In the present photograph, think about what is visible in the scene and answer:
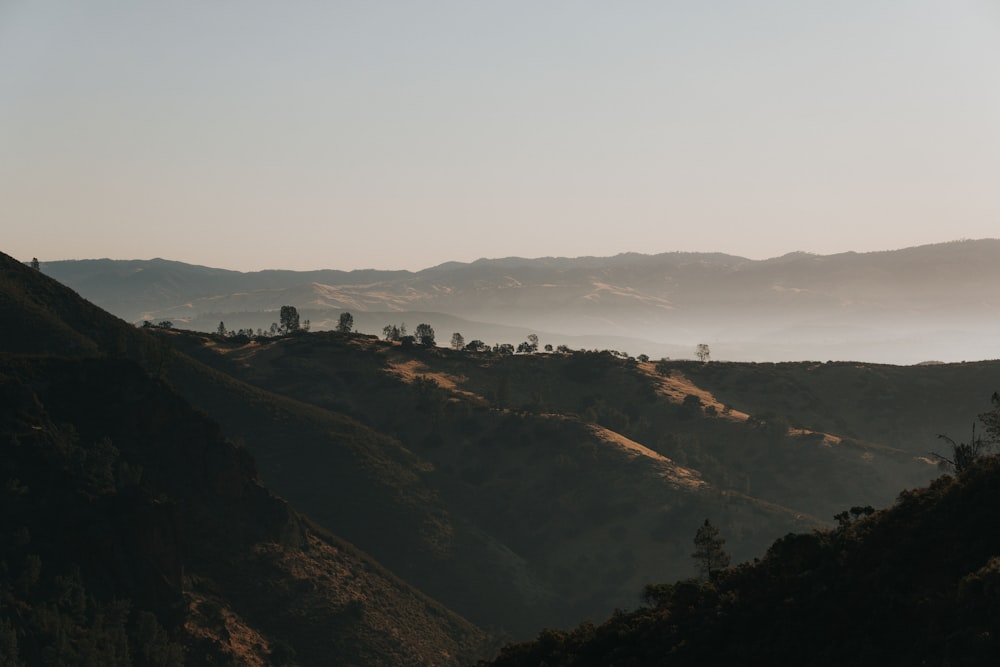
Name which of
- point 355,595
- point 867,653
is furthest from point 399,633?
point 867,653

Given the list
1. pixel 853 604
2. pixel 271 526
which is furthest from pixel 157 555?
pixel 853 604

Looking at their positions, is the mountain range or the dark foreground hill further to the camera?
the mountain range

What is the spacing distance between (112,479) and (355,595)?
3669cm

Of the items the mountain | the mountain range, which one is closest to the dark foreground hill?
the mountain range

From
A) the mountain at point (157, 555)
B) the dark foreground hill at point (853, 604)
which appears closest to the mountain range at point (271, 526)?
the mountain at point (157, 555)

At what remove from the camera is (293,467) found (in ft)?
579

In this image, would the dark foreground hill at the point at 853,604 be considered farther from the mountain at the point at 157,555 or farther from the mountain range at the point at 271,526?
the mountain at the point at 157,555

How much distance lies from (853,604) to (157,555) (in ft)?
284

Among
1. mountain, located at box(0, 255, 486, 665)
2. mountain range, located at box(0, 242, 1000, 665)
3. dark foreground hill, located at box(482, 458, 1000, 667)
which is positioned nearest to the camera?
dark foreground hill, located at box(482, 458, 1000, 667)

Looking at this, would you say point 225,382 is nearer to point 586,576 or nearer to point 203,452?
point 203,452

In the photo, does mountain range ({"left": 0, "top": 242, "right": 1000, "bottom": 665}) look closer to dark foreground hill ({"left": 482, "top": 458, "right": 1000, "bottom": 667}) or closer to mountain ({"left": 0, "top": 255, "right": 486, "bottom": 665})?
mountain ({"left": 0, "top": 255, "right": 486, "bottom": 665})

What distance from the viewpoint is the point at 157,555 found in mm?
112562

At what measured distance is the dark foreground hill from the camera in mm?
45906

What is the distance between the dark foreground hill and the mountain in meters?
53.5
